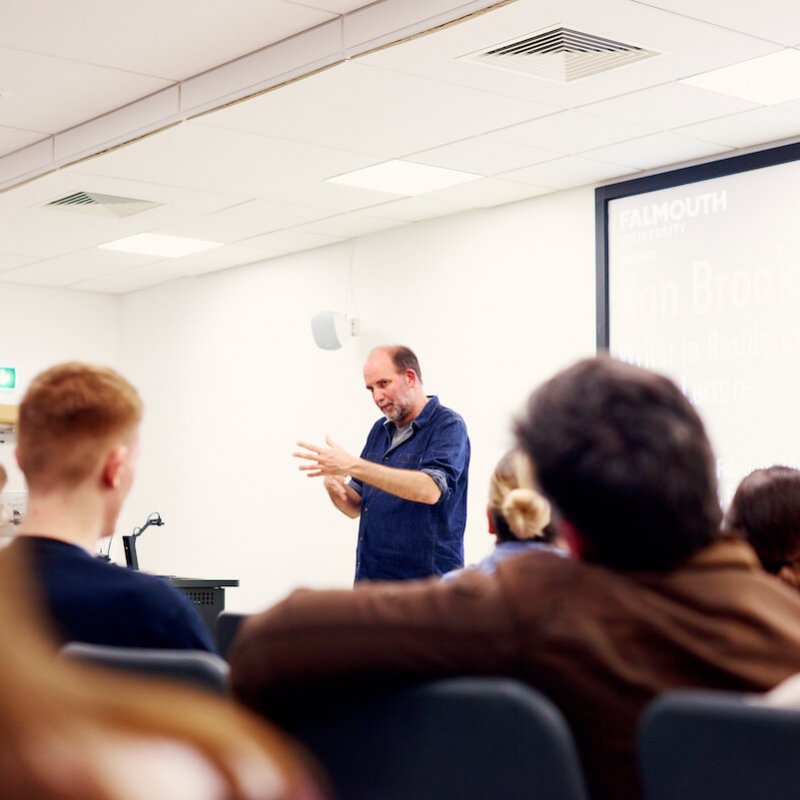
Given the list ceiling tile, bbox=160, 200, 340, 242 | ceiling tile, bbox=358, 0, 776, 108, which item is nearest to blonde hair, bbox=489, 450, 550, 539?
ceiling tile, bbox=358, 0, 776, 108

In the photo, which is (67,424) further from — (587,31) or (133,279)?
(133,279)

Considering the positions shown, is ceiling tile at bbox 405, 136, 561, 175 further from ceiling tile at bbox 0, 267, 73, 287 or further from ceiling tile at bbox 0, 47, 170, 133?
ceiling tile at bbox 0, 267, 73, 287

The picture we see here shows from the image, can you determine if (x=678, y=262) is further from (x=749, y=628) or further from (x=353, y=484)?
(x=749, y=628)

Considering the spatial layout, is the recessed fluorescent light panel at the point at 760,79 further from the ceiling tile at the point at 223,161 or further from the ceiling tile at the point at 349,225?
the ceiling tile at the point at 349,225

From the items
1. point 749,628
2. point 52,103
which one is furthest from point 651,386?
point 52,103

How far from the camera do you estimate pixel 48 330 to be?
8.92 meters

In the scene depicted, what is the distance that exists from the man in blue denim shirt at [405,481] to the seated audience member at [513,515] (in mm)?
1241

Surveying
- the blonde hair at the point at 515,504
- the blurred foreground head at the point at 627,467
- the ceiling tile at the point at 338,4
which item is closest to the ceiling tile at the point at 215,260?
the ceiling tile at the point at 338,4

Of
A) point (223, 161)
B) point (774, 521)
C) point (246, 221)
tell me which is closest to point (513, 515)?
point (774, 521)

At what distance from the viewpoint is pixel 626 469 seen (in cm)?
115

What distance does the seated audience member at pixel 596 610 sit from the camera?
109 cm

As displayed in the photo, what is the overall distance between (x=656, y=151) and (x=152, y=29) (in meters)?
2.35

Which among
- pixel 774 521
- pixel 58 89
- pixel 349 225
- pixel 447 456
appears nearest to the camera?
pixel 774 521

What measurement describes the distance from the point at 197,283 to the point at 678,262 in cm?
399
